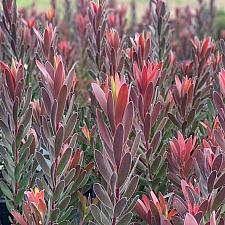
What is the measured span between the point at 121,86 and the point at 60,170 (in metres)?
0.36

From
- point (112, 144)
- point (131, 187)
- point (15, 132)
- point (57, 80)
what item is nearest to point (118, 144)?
point (112, 144)

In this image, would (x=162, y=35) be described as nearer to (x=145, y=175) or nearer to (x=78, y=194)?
(x=145, y=175)

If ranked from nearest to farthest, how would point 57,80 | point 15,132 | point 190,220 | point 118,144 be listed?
point 190,220 < point 118,144 < point 57,80 < point 15,132

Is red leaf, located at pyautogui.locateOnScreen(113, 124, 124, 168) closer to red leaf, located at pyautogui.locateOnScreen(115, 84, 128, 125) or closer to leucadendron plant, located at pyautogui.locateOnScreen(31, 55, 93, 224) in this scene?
red leaf, located at pyautogui.locateOnScreen(115, 84, 128, 125)

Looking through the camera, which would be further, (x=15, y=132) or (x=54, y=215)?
(x=15, y=132)

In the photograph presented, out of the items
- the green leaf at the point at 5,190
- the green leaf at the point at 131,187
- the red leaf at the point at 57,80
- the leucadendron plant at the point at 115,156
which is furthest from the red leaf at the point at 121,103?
the green leaf at the point at 5,190

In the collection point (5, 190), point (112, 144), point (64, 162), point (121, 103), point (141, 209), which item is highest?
point (121, 103)

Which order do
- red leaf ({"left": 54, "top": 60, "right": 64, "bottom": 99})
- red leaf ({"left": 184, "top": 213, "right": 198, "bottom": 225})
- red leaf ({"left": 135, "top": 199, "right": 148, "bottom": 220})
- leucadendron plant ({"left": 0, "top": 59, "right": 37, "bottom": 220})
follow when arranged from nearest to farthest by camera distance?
1. red leaf ({"left": 184, "top": 213, "right": 198, "bottom": 225})
2. red leaf ({"left": 135, "top": 199, "right": 148, "bottom": 220})
3. red leaf ({"left": 54, "top": 60, "right": 64, "bottom": 99})
4. leucadendron plant ({"left": 0, "top": 59, "right": 37, "bottom": 220})

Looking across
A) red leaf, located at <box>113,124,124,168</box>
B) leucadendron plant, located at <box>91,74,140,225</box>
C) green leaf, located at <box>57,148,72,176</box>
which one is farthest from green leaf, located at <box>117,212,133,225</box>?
green leaf, located at <box>57,148,72,176</box>

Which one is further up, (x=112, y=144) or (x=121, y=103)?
(x=121, y=103)

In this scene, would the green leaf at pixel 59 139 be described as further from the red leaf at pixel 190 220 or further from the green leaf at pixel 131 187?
the red leaf at pixel 190 220

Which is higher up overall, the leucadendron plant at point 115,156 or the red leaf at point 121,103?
the red leaf at point 121,103

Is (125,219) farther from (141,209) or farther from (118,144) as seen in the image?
(118,144)

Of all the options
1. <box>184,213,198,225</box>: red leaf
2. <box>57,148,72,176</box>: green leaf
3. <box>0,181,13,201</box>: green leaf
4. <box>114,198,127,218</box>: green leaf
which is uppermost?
<box>184,213,198,225</box>: red leaf
